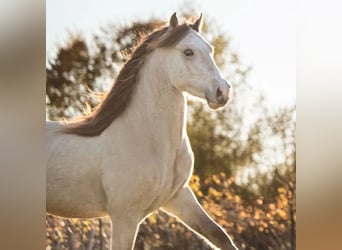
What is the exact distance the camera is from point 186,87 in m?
3.31

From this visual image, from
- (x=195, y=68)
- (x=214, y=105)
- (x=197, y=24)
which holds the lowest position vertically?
(x=214, y=105)

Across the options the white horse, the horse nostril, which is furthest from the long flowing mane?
the horse nostril

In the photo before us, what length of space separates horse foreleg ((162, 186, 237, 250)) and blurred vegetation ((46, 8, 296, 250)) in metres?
0.03

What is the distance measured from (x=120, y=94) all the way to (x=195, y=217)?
0.70 m

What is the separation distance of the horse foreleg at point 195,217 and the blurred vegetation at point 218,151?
3cm

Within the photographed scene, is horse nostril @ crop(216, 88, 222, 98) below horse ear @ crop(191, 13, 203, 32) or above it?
below

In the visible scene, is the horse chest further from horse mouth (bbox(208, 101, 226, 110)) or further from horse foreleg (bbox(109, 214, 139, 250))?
horse mouth (bbox(208, 101, 226, 110))

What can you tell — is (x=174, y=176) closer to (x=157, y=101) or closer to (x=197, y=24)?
(x=157, y=101)

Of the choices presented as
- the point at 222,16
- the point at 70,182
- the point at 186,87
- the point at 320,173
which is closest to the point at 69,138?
the point at 70,182

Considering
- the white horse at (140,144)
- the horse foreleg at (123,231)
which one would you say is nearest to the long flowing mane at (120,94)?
the white horse at (140,144)

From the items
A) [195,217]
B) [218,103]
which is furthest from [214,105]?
[195,217]

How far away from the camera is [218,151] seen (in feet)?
11.0

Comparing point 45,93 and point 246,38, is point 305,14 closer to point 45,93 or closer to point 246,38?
point 246,38

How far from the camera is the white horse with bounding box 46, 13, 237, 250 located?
10.8ft
